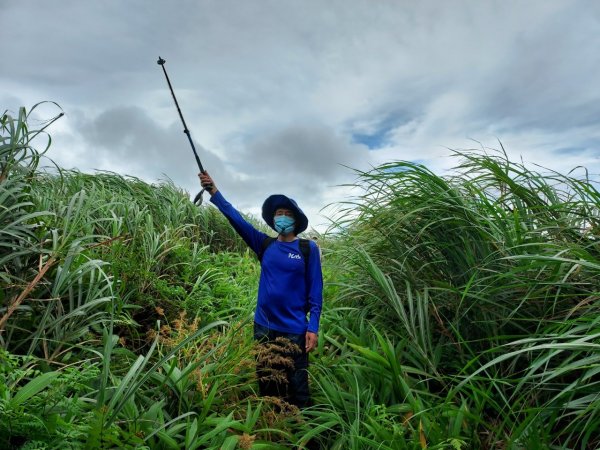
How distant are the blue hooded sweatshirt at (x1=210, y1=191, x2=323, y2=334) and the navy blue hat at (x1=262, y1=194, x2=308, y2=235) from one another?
0.46 feet

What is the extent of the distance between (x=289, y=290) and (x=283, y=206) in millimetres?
630

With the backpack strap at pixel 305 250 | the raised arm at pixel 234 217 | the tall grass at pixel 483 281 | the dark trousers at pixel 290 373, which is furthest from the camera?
the raised arm at pixel 234 217

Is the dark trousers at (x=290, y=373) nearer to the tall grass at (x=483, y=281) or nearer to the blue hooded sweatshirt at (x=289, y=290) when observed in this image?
the blue hooded sweatshirt at (x=289, y=290)

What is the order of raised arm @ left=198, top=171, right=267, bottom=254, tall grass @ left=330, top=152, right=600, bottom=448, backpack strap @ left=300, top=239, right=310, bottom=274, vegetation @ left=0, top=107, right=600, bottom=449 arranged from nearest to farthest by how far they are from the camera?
vegetation @ left=0, top=107, right=600, bottom=449, tall grass @ left=330, top=152, right=600, bottom=448, backpack strap @ left=300, top=239, right=310, bottom=274, raised arm @ left=198, top=171, right=267, bottom=254

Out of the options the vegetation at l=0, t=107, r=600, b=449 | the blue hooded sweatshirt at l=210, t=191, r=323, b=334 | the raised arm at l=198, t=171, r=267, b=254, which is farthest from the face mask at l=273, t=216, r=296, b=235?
the vegetation at l=0, t=107, r=600, b=449

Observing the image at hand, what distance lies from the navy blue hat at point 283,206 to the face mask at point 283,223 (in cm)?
6

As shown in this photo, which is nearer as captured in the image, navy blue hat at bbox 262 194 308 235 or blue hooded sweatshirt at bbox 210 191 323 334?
blue hooded sweatshirt at bbox 210 191 323 334

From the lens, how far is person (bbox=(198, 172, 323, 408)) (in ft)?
11.2

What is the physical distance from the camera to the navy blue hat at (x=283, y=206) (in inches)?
144

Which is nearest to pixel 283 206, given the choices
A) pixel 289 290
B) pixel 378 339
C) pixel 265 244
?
pixel 265 244

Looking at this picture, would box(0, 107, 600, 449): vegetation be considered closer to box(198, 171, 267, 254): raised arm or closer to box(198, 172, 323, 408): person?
box(198, 172, 323, 408): person

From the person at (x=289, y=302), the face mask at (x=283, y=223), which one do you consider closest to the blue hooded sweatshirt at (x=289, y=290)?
the person at (x=289, y=302)

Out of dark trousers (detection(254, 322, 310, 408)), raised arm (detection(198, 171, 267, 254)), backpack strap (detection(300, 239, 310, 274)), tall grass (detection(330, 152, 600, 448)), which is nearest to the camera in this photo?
tall grass (detection(330, 152, 600, 448))

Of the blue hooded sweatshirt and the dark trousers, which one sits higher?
the blue hooded sweatshirt
